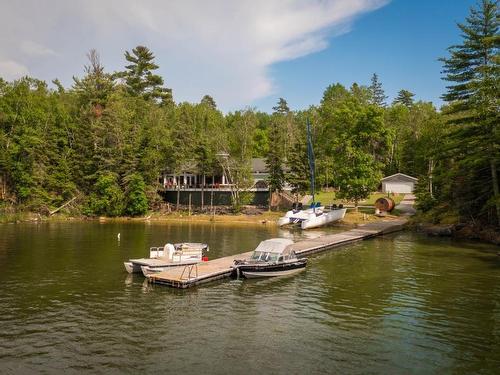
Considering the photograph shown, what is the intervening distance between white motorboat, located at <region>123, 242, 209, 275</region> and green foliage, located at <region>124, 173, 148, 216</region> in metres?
39.2

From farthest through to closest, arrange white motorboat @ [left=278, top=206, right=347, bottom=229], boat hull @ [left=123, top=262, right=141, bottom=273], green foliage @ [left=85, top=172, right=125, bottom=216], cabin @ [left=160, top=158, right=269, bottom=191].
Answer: cabin @ [left=160, top=158, right=269, bottom=191] → green foliage @ [left=85, top=172, right=125, bottom=216] → white motorboat @ [left=278, top=206, right=347, bottom=229] → boat hull @ [left=123, top=262, right=141, bottom=273]

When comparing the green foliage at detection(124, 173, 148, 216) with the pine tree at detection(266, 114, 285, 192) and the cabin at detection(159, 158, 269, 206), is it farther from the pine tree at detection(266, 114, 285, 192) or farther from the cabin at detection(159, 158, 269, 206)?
the pine tree at detection(266, 114, 285, 192)

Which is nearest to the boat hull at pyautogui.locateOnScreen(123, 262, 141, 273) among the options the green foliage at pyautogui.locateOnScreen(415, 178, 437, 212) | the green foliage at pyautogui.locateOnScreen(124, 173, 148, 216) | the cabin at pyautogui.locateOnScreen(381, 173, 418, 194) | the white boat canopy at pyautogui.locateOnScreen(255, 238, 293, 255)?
the white boat canopy at pyautogui.locateOnScreen(255, 238, 293, 255)

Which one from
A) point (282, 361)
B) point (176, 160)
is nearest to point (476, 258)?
point (282, 361)

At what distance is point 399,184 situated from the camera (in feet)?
296

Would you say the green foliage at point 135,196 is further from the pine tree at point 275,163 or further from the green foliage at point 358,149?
the green foliage at point 358,149

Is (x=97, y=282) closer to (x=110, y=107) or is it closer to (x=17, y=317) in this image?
(x=17, y=317)

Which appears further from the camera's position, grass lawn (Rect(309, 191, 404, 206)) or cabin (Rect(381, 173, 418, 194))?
cabin (Rect(381, 173, 418, 194))

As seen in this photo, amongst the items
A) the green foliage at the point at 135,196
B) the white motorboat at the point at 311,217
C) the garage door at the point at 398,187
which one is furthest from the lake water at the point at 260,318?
the garage door at the point at 398,187

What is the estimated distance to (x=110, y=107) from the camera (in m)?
79.2

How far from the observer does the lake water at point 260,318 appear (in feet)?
54.2

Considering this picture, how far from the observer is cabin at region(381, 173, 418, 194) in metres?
89.2

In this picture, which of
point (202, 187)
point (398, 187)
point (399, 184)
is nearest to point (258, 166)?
point (202, 187)

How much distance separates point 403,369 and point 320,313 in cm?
694
